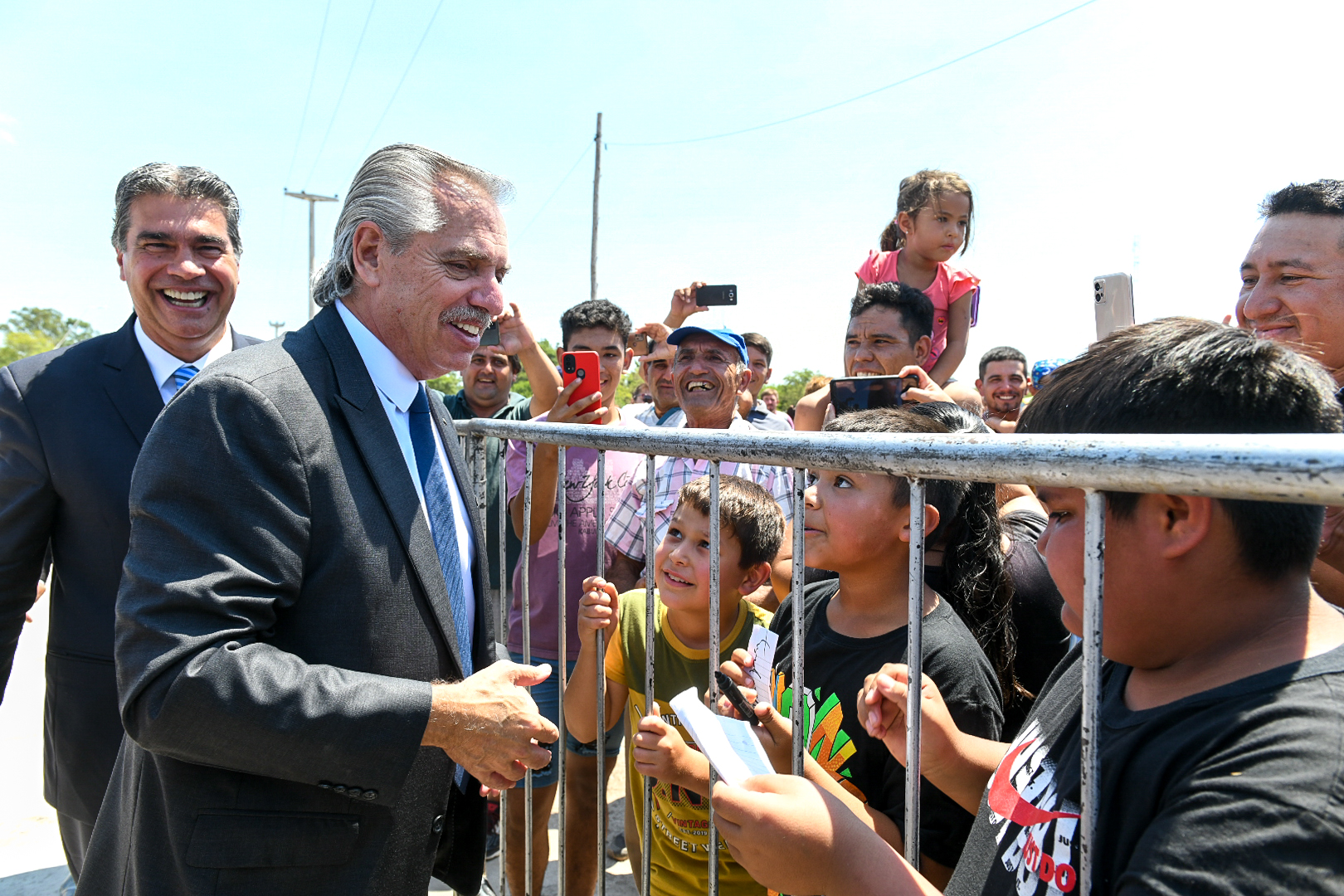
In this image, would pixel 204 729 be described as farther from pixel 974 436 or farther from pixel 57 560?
pixel 57 560

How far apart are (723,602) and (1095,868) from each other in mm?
1725

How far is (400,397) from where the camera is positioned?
1.92m

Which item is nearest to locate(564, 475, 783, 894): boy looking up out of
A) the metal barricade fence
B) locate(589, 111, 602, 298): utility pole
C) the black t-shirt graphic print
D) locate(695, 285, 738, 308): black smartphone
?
the metal barricade fence

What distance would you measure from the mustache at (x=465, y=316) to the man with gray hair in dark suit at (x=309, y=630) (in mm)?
34

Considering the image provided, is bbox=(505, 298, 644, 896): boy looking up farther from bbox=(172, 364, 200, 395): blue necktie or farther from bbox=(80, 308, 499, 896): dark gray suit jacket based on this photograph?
bbox=(80, 308, 499, 896): dark gray suit jacket

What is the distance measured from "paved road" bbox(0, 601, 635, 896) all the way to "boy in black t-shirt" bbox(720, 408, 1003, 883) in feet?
6.94

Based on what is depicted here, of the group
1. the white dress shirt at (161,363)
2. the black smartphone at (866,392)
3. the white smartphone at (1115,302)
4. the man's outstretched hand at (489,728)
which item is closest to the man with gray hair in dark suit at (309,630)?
Result: the man's outstretched hand at (489,728)

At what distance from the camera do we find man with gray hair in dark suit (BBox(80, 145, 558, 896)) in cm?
139

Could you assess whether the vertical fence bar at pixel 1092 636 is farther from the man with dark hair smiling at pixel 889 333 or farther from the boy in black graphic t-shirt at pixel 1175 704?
the man with dark hair smiling at pixel 889 333

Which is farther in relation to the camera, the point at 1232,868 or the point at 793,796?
the point at 793,796

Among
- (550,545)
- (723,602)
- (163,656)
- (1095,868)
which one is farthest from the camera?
(550,545)

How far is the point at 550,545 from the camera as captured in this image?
378cm

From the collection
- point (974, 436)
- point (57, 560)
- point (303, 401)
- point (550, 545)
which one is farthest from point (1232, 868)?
point (550, 545)

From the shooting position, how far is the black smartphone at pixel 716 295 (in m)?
5.12
